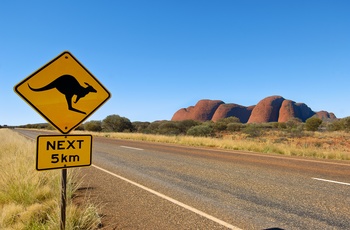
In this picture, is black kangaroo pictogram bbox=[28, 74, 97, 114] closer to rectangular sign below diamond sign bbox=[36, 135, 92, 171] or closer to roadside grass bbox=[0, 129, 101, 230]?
rectangular sign below diamond sign bbox=[36, 135, 92, 171]

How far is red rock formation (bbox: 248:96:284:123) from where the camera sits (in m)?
125

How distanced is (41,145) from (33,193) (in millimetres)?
2644

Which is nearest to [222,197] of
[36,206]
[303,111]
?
[36,206]

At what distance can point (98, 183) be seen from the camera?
690 cm

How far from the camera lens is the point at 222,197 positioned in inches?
213

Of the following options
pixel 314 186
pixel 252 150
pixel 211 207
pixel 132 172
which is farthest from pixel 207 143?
pixel 211 207

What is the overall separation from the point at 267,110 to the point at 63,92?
132614mm

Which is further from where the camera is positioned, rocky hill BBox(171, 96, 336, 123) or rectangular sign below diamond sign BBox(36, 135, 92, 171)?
rocky hill BBox(171, 96, 336, 123)

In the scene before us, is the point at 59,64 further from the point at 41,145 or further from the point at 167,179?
the point at 167,179

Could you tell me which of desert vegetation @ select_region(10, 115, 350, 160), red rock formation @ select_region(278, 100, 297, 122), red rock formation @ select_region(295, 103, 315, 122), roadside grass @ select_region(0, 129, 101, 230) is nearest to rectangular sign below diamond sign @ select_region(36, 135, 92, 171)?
roadside grass @ select_region(0, 129, 101, 230)

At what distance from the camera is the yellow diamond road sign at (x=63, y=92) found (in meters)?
3.00

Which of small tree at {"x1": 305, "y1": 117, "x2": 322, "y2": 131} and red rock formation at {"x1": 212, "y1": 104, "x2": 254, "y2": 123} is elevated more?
red rock formation at {"x1": 212, "y1": 104, "x2": 254, "y2": 123}

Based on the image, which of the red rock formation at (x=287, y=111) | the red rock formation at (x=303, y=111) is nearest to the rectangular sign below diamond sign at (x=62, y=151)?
the red rock formation at (x=287, y=111)

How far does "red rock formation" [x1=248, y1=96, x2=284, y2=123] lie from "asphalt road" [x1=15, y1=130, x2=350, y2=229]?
12257cm
